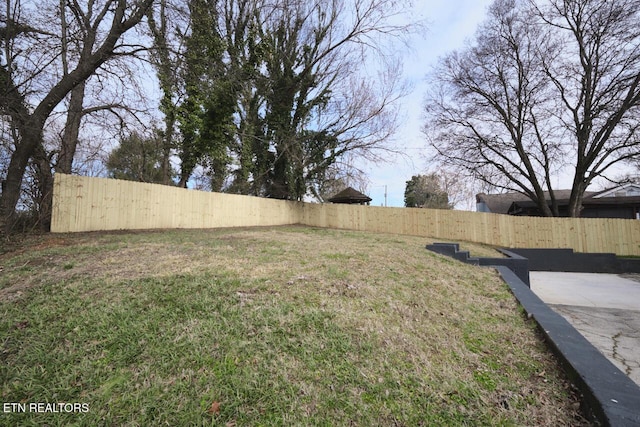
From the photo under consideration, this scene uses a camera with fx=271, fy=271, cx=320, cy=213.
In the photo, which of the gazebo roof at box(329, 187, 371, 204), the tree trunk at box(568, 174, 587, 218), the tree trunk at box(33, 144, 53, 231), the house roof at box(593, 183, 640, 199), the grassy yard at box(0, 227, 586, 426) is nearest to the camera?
the grassy yard at box(0, 227, 586, 426)

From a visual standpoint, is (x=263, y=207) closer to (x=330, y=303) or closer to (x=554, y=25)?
(x=330, y=303)

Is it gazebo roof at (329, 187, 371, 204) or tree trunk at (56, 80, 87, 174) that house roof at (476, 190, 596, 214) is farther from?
tree trunk at (56, 80, 87, 174)

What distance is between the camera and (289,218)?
1481cm

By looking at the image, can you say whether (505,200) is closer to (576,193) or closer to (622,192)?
(622,192)

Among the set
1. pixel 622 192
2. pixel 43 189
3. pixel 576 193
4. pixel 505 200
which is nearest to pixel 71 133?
pixel 43 189

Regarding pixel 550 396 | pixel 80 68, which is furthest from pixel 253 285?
pixel 80 68

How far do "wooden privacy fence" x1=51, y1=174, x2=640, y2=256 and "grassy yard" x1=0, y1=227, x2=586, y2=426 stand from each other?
145 inches

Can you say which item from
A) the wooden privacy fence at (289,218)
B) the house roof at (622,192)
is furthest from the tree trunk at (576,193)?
the house roof at (622,192)

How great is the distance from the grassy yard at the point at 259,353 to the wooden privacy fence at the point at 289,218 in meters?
3.68

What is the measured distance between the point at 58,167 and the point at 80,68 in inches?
94.3

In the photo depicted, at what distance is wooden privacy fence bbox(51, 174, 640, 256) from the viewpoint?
20.6ft

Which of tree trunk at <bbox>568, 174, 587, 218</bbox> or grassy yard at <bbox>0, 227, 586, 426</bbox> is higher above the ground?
tree trunk at <bbox>568, 174, 587, 218</bbox>

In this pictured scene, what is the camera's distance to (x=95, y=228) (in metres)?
6.42

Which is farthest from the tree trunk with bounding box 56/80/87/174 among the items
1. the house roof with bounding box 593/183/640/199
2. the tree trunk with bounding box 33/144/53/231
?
the house roof with bounding box 593/183/640/199
